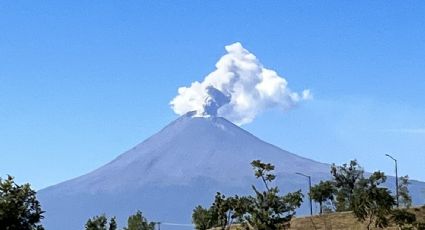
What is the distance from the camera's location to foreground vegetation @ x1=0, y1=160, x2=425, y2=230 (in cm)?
6278

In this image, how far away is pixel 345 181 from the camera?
506ft

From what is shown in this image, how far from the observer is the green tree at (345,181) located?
153250mm

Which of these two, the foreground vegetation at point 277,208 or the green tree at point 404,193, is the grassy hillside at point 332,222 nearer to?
the foreground vegetation at point 277,208

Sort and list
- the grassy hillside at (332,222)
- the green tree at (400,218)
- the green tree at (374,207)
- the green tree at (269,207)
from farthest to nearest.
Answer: the grassy hillside at (332,222) < the green tree at (374,207) < the green tree at (400,218) < the green tree at (269,207)

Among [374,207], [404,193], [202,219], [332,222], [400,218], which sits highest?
[404,193]

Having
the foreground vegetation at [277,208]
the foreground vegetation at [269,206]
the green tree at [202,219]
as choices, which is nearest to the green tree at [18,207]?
the foreground vegetation at [269,206]

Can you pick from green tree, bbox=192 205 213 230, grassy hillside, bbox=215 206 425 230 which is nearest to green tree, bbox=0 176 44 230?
green tree, bbox=192 205 213 230

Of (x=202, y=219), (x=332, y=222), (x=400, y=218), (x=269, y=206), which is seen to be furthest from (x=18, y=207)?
(x=332, y=222)

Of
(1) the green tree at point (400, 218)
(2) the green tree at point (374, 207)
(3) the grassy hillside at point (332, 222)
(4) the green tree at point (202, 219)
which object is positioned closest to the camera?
(1) the green tree at point (400, 218)

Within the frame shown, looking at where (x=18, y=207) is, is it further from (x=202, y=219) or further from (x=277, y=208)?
(x=202, y=219)

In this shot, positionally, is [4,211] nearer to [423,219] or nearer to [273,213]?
[273,213]

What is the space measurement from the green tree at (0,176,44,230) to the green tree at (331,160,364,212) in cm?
9678

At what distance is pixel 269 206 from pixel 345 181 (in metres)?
69.6

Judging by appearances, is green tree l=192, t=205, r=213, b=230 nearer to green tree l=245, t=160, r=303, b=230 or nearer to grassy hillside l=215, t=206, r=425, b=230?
grassy hillside l=215, t=206, r=425, b=230
